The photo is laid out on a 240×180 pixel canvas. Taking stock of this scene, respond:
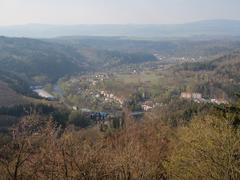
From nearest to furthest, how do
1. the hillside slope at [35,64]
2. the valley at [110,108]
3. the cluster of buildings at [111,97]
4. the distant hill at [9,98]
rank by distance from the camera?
1. the valley at [110,108]
2. the distant hill at [9,98]
3. the cluster of buildings at [111,97]
4. the hillside slope at [35,64]

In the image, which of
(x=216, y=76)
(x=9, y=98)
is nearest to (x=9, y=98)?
(x=9, y=98)

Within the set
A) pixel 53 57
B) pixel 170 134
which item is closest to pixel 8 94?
pixel 170 134

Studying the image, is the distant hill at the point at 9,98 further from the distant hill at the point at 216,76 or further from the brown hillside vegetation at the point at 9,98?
the distant hill at the point at 216,76

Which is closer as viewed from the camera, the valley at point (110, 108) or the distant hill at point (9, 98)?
the valley at point (110, 108)

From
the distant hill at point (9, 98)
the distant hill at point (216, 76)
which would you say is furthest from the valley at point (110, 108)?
the distant hill at point (216, 76)

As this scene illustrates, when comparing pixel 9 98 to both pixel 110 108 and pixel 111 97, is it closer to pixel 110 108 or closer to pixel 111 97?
pixel 110 108

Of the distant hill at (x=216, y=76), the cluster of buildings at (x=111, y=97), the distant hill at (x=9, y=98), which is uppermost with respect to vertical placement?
the distant hill at (x=9, y=98)

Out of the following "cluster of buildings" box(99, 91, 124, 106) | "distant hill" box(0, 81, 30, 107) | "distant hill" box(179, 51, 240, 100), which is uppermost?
"distant hill" box(0, 81, 30, 107)

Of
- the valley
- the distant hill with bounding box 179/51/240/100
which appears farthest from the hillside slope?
the distant hill with bounding box 179/51/240/100

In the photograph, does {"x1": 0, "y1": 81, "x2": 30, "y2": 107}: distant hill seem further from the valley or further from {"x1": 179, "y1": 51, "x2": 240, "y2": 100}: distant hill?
{"x1": 179, "y1": 51, "x2": 240, "y2": 100}: distant hill

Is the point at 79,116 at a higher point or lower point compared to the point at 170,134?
lower

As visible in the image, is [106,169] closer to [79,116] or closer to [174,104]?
[79,116]
